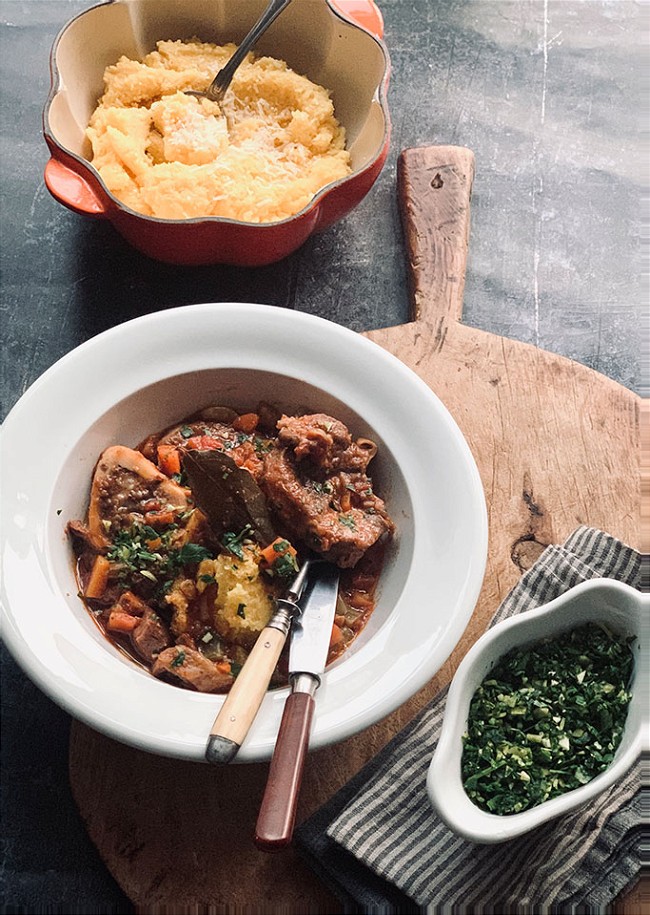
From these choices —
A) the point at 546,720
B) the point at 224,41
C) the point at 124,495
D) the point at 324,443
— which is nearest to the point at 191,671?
the point at 124,495

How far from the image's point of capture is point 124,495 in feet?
10.0

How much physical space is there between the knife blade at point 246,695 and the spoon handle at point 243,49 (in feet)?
7.01

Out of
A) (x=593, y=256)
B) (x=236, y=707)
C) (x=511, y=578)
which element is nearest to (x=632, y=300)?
(x=593, y=256)

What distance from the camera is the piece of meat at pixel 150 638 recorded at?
2902 millimetres

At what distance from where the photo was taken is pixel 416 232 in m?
3.87

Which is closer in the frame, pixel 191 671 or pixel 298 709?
pixel 298 709

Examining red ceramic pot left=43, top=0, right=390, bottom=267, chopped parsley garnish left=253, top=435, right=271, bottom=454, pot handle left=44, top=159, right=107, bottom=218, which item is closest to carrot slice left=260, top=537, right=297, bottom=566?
chopped parsley garnish left=253, top=435, right=271, bottom=454

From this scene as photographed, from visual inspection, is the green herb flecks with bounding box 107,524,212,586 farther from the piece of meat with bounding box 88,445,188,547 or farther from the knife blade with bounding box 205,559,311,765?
the knife blade with bounding box 205,559,311,765

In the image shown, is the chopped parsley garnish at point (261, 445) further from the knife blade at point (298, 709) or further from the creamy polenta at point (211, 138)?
the creamy polenta at point (211, 138)

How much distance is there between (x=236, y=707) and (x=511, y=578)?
1148 mm

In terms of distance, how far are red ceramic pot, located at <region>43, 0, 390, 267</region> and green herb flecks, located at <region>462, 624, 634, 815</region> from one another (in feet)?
5.54

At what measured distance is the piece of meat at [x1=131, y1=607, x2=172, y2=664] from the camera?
2902 millimetres

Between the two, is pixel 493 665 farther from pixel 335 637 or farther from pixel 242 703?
pixel 242 703

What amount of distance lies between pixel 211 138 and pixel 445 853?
256 cm
